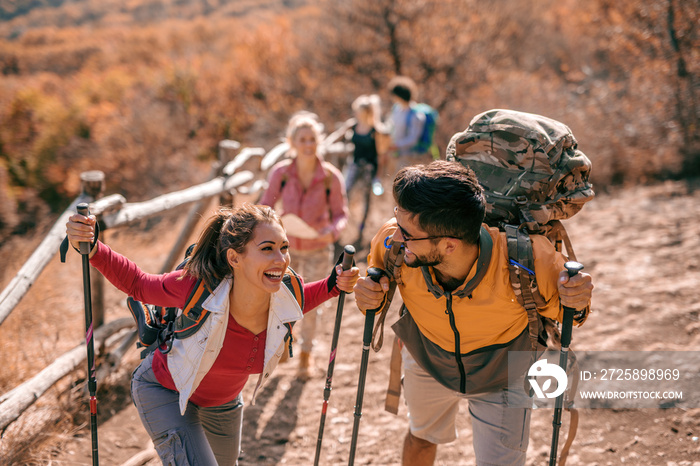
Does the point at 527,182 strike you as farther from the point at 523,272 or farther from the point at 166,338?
the point at 166,338

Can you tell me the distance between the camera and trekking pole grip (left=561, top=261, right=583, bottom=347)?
2152 millimetres

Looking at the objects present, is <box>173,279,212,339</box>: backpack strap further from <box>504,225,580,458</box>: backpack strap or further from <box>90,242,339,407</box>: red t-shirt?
<box>504,225,580,458</box>: backpack strap

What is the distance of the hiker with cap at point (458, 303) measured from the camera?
7.21 feet

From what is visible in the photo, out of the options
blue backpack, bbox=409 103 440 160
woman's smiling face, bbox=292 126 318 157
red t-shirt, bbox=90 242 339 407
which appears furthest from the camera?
blue backpack, bbox=409 103 440 160

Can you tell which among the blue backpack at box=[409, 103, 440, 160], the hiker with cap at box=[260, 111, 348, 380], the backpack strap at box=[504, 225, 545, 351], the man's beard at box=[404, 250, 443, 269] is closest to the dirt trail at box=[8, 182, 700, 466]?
the hiker with cap at box=[260, 111, 348, 380]

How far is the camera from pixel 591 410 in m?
3.98

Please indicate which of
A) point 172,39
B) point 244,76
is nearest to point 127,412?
point 244,76

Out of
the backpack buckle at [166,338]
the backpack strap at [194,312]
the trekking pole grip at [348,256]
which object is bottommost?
the backpack buckle at [166,338]

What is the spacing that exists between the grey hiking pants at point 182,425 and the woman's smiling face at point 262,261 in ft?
1.97

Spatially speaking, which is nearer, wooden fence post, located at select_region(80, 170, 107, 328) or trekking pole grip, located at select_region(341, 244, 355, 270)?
trekking pole grip, located at select_region(341, 244, 355, 270)

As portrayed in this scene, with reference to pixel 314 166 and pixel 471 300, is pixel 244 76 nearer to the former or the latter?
pixel 314 166

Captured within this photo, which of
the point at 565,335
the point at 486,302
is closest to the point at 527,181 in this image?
the point at 486,302

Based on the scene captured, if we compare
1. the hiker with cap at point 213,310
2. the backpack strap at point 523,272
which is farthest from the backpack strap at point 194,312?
the backpack strap at point 523,272

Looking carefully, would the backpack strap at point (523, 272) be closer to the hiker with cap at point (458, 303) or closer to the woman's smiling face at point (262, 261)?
the hiker with cap at point (458, 303)
